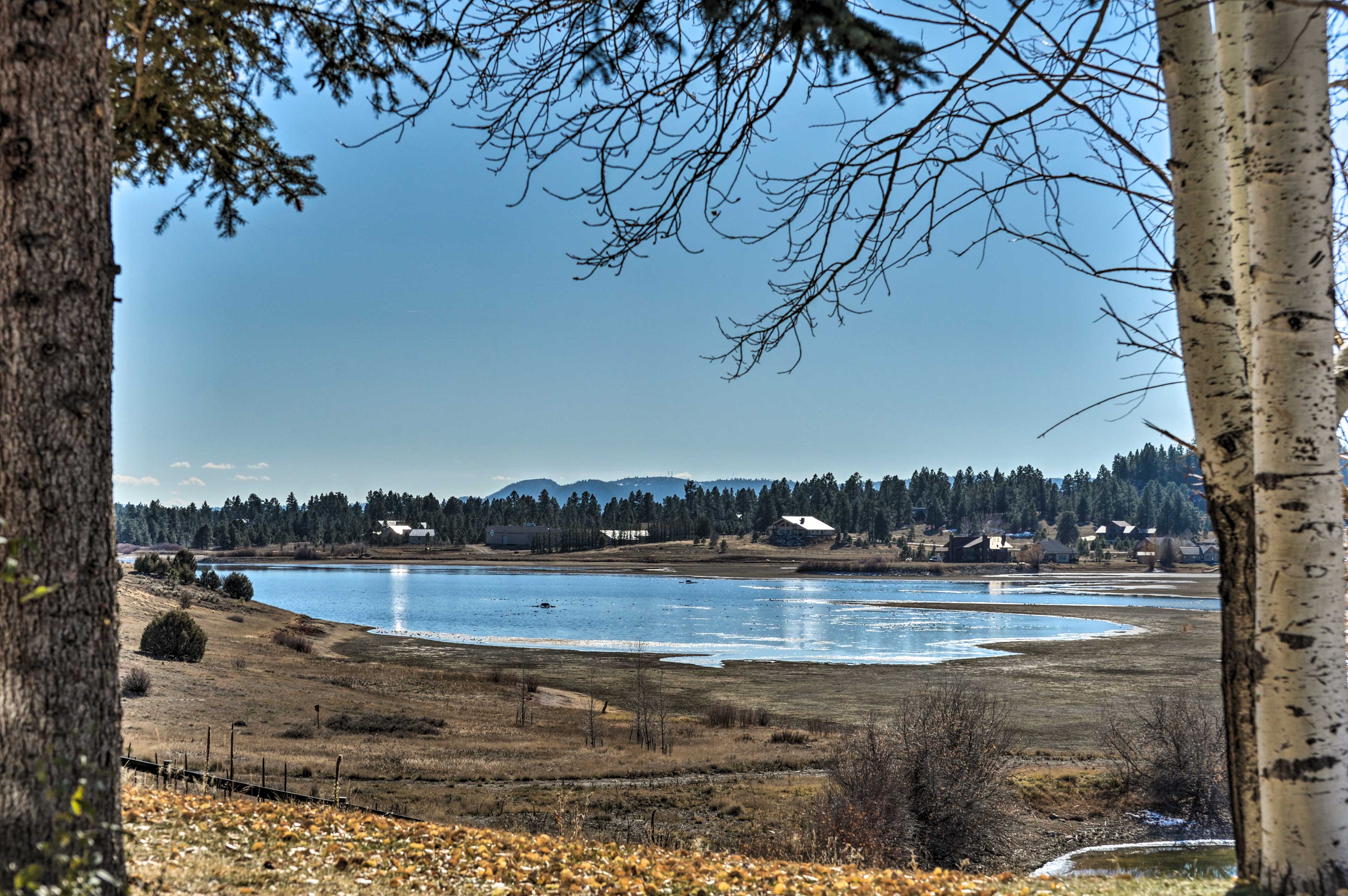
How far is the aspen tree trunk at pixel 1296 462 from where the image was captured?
12.5 ft

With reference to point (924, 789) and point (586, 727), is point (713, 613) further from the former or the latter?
point (924, 789)

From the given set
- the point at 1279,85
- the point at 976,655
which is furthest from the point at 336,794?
the point at 976,655

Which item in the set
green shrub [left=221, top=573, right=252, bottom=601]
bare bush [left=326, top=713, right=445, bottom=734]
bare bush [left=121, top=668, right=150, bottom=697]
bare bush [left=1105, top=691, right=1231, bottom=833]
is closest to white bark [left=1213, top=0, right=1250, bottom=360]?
bare bush [left=1105, top=691, right=1231, bottom=833]

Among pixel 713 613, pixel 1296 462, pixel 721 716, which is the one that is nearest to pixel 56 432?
pixel 1296 462

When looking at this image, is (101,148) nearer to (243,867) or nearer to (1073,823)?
(243,867)

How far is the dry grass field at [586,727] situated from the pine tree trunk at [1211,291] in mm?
10926

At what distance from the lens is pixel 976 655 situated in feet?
157

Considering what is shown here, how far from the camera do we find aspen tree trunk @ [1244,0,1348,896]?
3814 millimetres

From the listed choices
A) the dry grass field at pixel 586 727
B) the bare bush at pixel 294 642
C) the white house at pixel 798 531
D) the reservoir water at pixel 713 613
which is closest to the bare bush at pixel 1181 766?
the dry grass field at pixel 586 727

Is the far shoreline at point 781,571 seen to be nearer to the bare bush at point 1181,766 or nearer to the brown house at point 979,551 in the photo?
the brown house at point 979,551

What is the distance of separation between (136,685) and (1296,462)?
3033 centimetres

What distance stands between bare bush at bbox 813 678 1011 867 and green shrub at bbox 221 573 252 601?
60.4m

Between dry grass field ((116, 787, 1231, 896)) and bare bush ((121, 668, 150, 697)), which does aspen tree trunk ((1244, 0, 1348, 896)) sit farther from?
bare bush ((121, 668, 150, 697))

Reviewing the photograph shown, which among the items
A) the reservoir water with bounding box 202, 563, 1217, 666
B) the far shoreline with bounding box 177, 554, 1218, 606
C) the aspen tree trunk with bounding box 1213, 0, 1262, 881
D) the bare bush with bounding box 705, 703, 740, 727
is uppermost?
the aspen tree trunk with bounding box 1213, 0, 1262, 881
